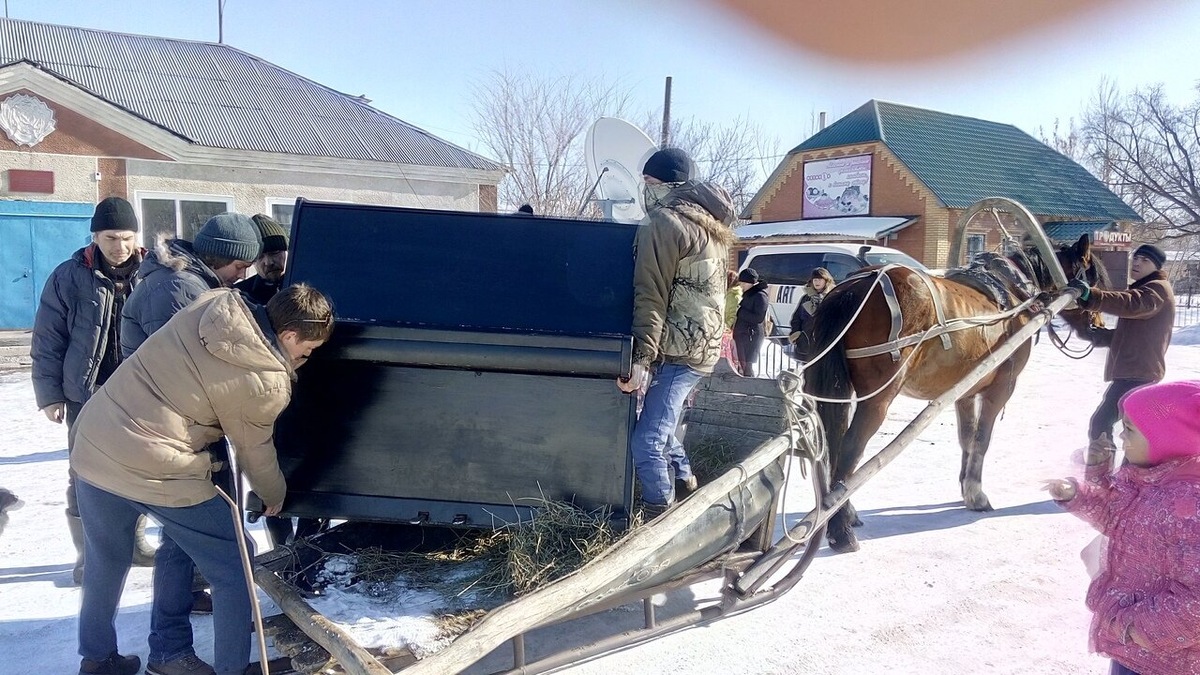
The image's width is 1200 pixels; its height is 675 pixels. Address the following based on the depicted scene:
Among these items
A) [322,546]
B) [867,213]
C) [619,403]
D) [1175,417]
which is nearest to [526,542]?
[619,403]

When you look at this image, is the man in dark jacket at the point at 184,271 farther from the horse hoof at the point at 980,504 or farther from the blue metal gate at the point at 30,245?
the blue metal gate at the point at 30,245

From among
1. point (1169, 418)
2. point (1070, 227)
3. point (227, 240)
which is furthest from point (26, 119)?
point (1070, 227)

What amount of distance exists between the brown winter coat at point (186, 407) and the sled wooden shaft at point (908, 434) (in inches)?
84.3

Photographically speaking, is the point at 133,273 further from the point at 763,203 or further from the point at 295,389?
the point at 763,203

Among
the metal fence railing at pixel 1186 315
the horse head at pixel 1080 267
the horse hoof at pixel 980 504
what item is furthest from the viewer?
the metal fence railing at pixel 1186 315

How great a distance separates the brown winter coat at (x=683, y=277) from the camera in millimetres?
2877

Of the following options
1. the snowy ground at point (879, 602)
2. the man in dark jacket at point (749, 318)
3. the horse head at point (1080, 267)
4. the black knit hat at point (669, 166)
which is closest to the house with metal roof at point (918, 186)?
the man in dark jacket at point (749, 318)

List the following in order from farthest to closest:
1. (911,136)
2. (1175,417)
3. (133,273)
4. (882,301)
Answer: (911,136) → (882,301) → (133,273) → (1175,417)

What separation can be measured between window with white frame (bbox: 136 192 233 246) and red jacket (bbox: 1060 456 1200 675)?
13.6 m

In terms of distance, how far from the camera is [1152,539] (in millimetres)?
1977

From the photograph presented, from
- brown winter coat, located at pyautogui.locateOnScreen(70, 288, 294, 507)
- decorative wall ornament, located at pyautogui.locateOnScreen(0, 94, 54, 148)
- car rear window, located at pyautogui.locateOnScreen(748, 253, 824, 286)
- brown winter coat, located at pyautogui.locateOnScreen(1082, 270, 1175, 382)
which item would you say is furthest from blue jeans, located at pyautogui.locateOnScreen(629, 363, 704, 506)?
decorative wall ornament, located at pyautogui.locateOnScreen(0, 94, 54, 148)

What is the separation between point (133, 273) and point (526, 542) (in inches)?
104

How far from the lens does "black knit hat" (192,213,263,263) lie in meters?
3.22

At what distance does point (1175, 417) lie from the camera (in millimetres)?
1961
